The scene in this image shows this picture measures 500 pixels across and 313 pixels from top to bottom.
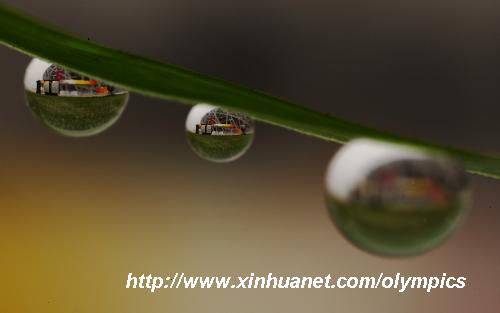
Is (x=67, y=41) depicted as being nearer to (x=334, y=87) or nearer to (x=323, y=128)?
(x=323, y=128)

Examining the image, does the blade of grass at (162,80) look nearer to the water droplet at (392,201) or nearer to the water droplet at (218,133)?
the water droplet at (392,201)

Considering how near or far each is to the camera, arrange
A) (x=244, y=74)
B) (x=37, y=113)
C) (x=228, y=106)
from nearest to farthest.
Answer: (x=228, y=106) < (x=37, y=113) < (x=244, y=74)

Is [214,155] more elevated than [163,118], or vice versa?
[163,118]

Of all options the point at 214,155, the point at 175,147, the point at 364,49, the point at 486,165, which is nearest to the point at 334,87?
the point at 364,49

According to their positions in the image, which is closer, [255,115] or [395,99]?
[255,115]

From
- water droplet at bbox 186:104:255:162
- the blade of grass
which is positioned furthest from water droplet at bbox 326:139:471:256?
water droplet at bbox 186:104:255:162

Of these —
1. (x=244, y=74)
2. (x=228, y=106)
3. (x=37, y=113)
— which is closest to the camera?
(x=228, y=106)

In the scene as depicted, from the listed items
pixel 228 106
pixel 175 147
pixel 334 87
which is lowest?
pixel 228 106

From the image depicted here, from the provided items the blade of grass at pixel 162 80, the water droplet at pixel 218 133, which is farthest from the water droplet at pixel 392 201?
the water droplet at pixel 218 133
